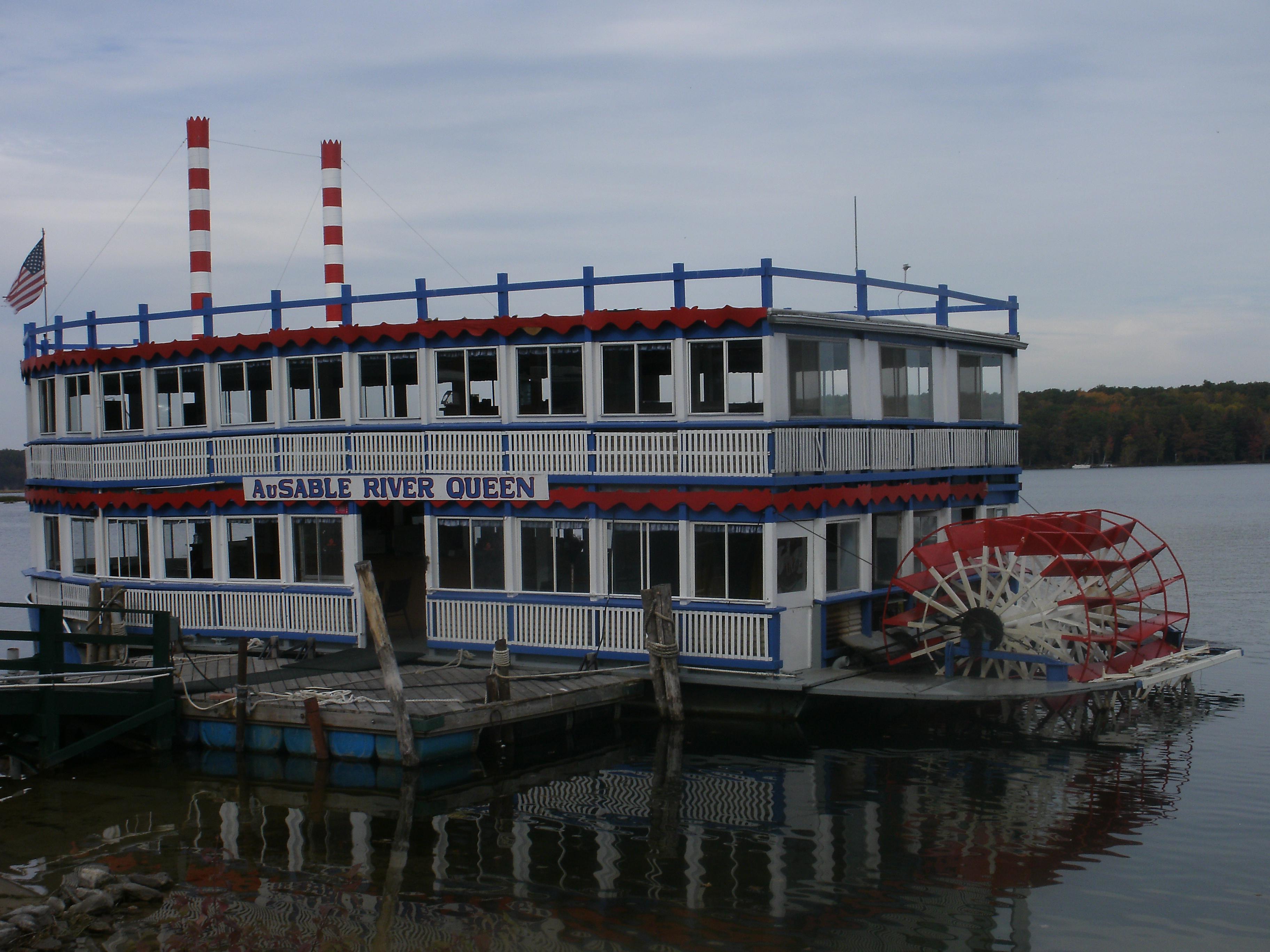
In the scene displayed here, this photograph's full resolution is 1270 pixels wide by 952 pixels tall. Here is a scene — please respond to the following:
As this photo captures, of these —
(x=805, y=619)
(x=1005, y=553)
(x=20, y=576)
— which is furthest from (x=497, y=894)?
(x=20, y=576)

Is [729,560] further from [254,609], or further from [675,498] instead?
[254,609]

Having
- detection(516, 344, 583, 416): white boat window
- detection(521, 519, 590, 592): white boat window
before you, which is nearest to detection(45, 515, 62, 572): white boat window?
detection(521, 519, 590, 592): white boat window

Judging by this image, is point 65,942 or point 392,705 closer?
point 65,942

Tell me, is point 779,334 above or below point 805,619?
above

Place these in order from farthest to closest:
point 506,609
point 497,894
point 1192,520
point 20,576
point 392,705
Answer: point 1192,520 < point 20,576 < point 506,609 < point 392,705 < point 497,894

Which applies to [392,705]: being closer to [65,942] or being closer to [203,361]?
[65,942]

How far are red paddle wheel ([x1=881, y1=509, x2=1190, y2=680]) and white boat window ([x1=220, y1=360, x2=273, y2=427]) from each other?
11.1 meters

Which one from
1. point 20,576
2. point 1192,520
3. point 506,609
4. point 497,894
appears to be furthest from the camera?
point 1192,520

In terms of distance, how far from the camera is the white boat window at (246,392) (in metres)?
21.5

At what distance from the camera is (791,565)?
1839 cm

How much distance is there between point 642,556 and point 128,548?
10.2m

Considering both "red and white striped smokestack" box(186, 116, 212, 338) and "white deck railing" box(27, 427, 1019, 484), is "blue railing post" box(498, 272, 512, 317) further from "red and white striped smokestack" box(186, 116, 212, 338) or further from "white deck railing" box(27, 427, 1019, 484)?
"red and white striped smokestack" box(186, 116, 212, 338)

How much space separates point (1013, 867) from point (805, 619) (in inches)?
232

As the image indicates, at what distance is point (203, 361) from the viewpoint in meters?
21.8
